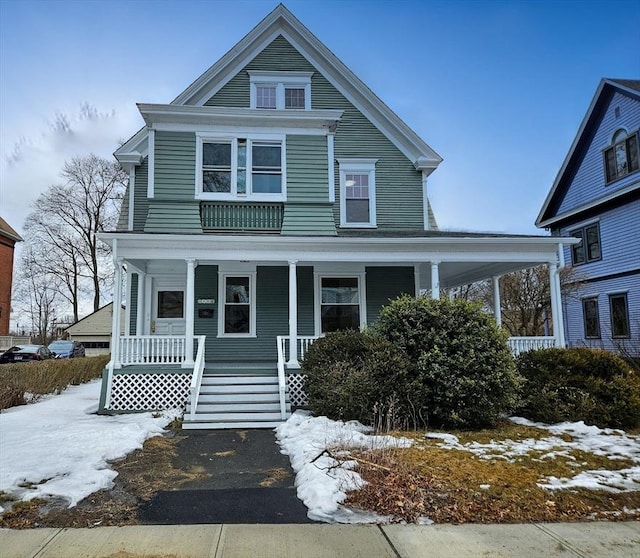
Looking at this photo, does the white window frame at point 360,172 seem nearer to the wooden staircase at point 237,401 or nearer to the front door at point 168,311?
the front door at point 168,311

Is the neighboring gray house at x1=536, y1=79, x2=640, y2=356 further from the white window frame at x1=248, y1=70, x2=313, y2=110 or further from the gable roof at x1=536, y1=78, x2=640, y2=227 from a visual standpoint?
the white window frame at x1=248, y1=70, x2=313, y2=110

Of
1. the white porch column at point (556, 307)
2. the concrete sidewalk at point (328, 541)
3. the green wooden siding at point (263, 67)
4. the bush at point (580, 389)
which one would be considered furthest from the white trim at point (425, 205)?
the concrete sidewalk at point (328, 541)

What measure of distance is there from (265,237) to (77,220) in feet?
91.2

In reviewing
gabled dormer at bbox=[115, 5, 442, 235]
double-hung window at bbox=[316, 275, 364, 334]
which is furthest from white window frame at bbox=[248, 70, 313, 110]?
double-hung window at bbox=[316, 275, 364, 334]

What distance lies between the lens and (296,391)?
9.81m

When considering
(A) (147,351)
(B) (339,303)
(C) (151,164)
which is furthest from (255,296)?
(C) (151,164)

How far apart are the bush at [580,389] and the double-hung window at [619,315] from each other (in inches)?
441

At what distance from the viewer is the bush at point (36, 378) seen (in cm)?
1041

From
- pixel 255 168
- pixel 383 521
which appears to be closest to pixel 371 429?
pixel 383 521

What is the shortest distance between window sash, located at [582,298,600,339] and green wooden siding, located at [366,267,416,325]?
11.3m

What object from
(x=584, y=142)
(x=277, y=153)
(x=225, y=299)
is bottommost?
(x=225, y=299)

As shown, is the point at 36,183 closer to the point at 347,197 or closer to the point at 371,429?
the point at 347,197

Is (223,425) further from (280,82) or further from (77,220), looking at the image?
(77,220)

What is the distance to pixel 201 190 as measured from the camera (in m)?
11.5
